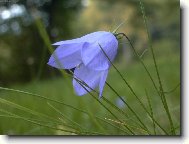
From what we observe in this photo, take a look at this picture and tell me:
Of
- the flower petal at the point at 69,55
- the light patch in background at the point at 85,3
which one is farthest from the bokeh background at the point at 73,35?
the flower petal at the point at 69,55

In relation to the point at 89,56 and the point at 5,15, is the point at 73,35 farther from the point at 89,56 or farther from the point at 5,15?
the point at 89,56

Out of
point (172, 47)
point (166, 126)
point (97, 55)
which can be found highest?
point (172, 47)

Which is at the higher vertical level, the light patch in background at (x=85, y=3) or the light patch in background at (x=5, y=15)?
the light patch in background at (x=85, y=3)

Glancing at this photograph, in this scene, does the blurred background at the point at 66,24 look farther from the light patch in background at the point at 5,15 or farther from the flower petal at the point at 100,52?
the flower petal at the point at 100,52

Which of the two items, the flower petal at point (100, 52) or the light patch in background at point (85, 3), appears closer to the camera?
the flower petal at point (100, 52)

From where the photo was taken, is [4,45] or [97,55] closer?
[97,55]

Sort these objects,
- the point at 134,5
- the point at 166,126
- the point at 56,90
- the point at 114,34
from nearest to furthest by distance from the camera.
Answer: the point at 114,34 → the point at 166,126 → the point at 134,5 → the point at 56,90

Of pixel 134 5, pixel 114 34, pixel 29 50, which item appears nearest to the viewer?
pixel 114 34

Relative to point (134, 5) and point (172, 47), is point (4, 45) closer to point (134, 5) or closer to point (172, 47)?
point (134, 5)

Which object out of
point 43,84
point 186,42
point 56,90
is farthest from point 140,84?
point 186,42
